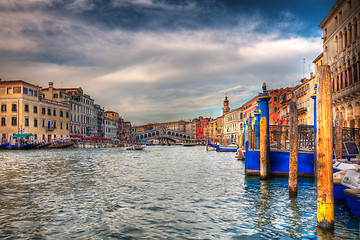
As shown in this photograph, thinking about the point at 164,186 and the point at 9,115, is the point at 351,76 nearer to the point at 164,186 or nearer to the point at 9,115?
the point at 164,186

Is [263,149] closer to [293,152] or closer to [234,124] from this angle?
[293,152]

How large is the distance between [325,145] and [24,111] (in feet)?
151

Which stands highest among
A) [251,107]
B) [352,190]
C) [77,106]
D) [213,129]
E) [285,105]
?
[77,106]

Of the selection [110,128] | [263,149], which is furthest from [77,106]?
[263,149]

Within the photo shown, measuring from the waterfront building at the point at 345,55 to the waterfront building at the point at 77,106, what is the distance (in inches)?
1865

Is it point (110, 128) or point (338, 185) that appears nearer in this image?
point (338, 185)

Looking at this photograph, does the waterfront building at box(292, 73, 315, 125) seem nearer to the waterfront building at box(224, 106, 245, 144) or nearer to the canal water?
the canal water

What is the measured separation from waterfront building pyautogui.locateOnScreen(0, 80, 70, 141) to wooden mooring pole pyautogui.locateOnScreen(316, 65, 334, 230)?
4500cm

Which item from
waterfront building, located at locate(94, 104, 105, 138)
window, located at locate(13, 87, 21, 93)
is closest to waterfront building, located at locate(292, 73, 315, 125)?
window, located at locate(13, 87, 21, 93)

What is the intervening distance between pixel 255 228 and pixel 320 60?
93.0 feet

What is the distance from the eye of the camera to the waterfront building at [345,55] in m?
19.1

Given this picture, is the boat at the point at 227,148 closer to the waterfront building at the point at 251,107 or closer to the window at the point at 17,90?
the waterfront building at the point at 251,107

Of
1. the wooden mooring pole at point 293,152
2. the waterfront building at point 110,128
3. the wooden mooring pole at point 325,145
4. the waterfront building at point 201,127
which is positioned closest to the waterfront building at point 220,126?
the waterfront building at point 201,127

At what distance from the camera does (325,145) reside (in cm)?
520
